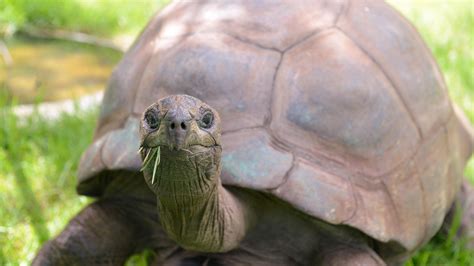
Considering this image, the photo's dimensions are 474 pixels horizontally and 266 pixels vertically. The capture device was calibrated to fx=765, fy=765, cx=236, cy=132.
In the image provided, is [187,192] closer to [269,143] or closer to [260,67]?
[269,143]

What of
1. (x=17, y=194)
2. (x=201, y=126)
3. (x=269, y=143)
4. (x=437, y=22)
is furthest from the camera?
(x=437, y=22)

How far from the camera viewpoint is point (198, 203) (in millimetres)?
2188

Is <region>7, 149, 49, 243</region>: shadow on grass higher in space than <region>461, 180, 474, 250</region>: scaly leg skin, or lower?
higher

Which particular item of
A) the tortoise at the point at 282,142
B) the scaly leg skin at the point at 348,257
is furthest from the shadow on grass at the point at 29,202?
the scaly leg skin at the point at 348,257

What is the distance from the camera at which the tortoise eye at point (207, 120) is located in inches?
77.2

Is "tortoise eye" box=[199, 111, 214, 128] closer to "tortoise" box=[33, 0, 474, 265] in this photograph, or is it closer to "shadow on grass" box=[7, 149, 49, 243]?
"tortoise" box=[33, 0, 474, 265]

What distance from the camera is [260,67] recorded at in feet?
9.19

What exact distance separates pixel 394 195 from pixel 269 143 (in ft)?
1.78

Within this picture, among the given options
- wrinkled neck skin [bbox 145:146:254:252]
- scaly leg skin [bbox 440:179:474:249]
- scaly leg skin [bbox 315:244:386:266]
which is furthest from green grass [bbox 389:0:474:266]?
wrinkled neck skin [bbox 145:146:254:252]

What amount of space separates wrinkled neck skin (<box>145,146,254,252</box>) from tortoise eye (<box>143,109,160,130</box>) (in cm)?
7

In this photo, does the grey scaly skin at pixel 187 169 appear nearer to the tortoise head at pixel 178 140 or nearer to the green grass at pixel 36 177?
the tortoise head at pixel 178 140

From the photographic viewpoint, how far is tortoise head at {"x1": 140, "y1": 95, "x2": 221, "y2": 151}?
1856 mm

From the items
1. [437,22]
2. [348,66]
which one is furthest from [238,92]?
[437,22]

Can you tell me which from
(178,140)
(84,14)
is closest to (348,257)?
(178,140)
